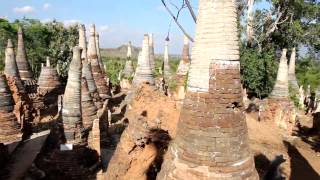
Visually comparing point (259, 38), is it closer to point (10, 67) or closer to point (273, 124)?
point (273, 124)

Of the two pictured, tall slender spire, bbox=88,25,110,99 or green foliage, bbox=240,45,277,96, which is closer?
tall slender spire, bbox=88,25,110,99

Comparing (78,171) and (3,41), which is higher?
(3,41)

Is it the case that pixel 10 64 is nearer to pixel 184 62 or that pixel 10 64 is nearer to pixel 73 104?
pixel 73 104

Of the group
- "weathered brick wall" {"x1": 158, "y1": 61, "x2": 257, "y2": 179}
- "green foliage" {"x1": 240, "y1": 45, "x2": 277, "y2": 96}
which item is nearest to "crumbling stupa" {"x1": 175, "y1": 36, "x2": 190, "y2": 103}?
"green foliage" {"x1": 240, "y1": 45, "x2": 277, "y2": 96}

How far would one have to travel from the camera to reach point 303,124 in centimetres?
2495

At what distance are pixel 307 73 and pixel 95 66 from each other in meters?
26.9

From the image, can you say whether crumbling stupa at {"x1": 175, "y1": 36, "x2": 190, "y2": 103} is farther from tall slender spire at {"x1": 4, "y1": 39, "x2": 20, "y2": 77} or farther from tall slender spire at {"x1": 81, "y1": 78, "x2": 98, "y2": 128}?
tall slender spire at {"x1": 4, "y1": 39, "x2": 20, "y2": 77}

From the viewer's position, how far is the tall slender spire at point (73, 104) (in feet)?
42.7

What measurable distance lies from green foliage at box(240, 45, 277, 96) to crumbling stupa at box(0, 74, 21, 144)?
1550 cm

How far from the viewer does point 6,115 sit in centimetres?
1526

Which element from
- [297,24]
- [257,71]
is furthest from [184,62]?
[297,24]

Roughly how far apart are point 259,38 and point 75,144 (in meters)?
19.6

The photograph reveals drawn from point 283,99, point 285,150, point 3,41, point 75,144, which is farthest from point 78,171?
point 3,41

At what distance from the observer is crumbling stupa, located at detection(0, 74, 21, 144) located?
15055 millimetres
